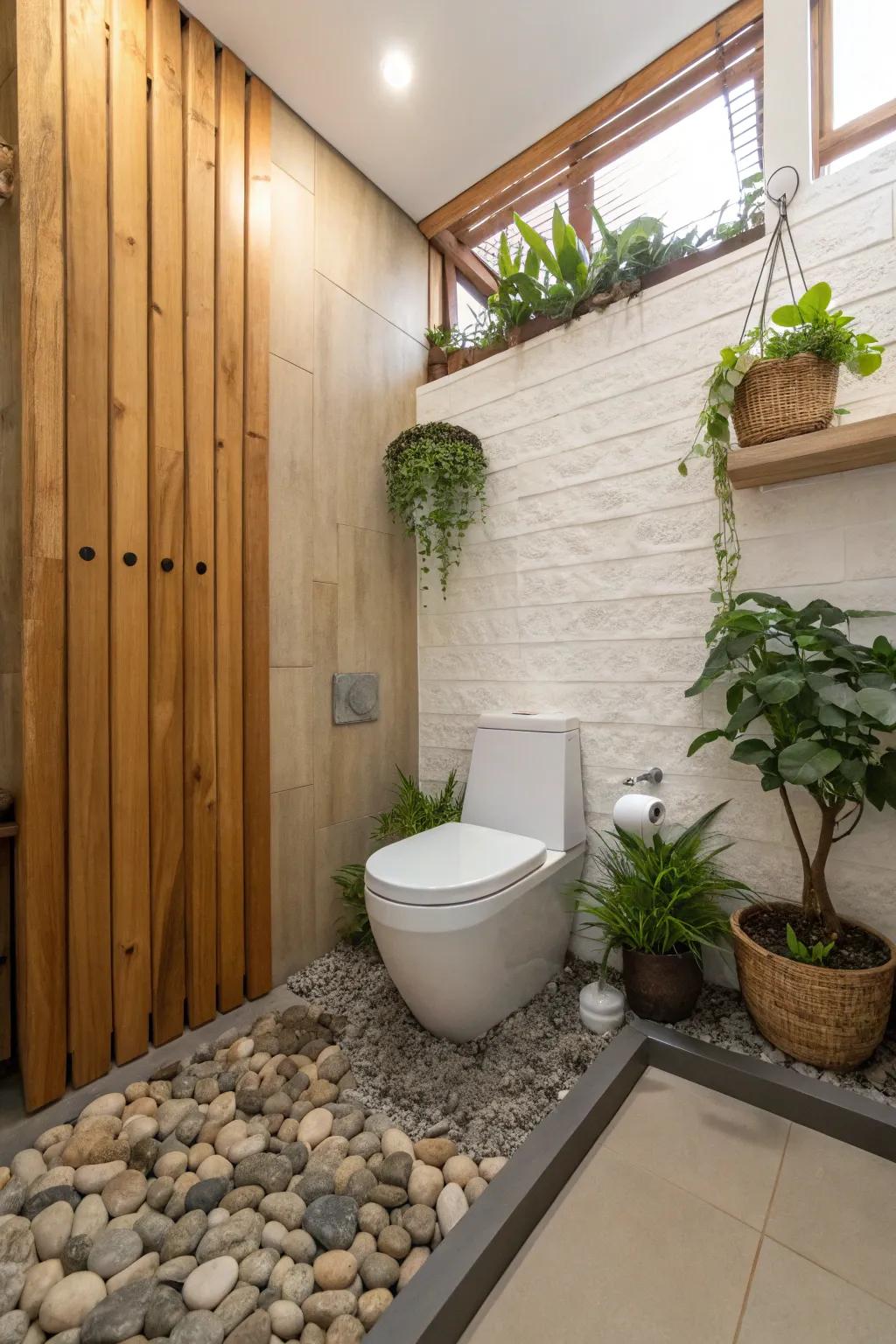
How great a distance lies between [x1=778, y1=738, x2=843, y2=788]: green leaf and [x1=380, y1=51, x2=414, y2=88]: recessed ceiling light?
2.17 meters

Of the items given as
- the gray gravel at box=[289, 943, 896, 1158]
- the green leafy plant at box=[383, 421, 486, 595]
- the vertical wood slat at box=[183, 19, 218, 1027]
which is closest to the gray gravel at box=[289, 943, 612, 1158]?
the gray gravel at box=[289, 943, 896, 1158]

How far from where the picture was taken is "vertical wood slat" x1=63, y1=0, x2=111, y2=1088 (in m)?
1.35

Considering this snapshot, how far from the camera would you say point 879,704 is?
1171 mm

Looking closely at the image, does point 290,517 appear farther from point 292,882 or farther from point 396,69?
point 396,69

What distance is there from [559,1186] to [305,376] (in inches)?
85.1

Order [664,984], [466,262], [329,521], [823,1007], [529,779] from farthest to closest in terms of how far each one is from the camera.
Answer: [466,262] < [329,521] < [529,779] < [664,984] < [823,1007]

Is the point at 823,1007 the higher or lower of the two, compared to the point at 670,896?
lower

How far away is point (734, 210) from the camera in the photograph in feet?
5.59

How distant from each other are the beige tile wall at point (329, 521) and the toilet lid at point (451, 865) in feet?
1.40

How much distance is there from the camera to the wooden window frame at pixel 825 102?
61.7 inches

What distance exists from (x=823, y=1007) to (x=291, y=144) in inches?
110

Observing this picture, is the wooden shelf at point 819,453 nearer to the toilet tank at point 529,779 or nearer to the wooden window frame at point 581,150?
the toilet tank at point 529,779

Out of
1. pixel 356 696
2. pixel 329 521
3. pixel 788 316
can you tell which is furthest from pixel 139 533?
pixel 788 316

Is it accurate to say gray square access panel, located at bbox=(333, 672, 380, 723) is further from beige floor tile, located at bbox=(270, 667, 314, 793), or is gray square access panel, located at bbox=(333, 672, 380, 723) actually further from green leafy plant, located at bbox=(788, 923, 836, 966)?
green leafy plant, located at bbox=(788, 923, 836, 966)
